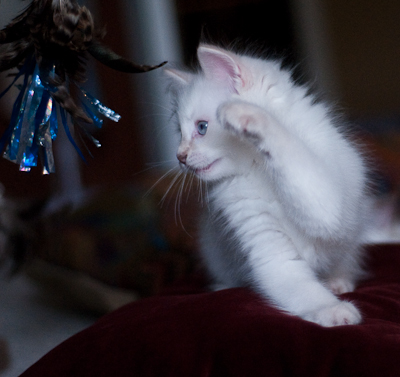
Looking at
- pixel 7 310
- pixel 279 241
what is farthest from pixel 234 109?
pixel 7 310

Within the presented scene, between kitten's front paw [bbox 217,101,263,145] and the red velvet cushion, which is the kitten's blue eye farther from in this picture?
the red velvet cushion

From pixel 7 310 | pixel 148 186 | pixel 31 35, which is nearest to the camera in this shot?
pixel 31 35

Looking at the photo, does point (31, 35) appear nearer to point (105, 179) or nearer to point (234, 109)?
point (234, 109)

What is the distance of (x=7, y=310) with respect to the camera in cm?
167

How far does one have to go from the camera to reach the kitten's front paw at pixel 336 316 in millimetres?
892

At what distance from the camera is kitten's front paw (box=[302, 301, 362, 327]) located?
892mm

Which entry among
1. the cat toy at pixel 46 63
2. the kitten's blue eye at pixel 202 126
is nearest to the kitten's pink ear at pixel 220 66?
the kitten's blue eye at pixel 202 126

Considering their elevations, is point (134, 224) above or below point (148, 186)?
below

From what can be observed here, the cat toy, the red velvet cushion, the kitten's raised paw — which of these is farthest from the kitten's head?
the kitten's raised paw

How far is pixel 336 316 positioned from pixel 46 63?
2.79 feet

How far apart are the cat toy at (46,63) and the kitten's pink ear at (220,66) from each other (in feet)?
0.77

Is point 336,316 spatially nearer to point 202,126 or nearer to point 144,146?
point 202,126

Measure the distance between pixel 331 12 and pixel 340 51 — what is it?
0.27 meters

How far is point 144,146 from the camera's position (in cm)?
269
